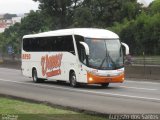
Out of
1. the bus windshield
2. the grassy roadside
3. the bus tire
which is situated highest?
the bus windshield

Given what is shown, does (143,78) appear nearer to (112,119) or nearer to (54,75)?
(54,75)

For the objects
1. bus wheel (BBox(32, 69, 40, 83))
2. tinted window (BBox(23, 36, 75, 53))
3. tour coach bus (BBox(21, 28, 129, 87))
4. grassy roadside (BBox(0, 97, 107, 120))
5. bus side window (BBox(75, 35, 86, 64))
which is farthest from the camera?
bus wheel (BBox(32, 69, 40, 83))

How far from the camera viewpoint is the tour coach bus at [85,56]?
Answer: 28.5m

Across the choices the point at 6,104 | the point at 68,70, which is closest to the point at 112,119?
the point at 6,104

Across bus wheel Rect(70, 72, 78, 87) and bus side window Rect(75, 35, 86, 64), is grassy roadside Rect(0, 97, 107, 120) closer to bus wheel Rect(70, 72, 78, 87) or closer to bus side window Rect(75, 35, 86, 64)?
bus side window Rect(75, 35, 86, 64)

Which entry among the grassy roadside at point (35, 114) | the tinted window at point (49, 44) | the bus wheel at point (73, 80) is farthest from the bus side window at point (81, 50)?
the grassy roadside at point (35, 114)

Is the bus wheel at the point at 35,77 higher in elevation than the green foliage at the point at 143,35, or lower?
lower

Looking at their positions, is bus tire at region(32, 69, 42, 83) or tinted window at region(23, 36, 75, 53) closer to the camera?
tinted window at region(23, 36, 75, 53)

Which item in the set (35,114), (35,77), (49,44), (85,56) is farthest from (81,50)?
(35,114)

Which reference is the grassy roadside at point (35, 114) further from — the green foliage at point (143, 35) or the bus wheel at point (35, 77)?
the green foliage at point (143, 35)

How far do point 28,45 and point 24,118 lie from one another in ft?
76.4

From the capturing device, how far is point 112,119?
44.7ft

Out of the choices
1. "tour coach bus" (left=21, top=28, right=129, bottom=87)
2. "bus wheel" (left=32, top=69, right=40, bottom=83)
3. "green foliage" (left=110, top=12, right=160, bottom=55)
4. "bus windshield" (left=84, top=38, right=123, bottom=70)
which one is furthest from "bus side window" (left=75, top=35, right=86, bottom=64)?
"green foliage" (left=110, top=12, right=160, bottom=55)

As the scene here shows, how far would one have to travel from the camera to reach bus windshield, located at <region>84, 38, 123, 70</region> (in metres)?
28.5
